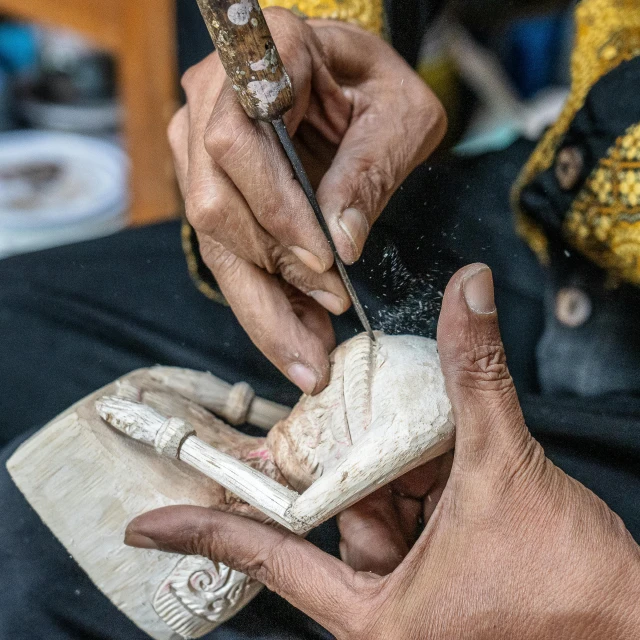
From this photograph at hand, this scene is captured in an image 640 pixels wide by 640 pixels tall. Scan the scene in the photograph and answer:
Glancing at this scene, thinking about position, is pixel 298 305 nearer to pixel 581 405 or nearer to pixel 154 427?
pixel 154 427

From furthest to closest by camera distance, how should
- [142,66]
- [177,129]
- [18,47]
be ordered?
[18,47] → [142,66] → [177,129]

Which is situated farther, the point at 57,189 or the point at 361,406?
the point at 57,189

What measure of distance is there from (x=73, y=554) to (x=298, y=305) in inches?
13.7

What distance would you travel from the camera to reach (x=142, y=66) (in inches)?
72.1

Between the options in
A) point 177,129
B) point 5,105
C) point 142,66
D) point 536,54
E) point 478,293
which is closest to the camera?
point 478,293

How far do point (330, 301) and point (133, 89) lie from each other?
Result: 4.57ft

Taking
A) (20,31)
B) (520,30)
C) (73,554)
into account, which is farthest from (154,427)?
(20,31)

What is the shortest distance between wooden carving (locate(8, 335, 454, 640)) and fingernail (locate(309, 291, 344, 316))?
0.04m

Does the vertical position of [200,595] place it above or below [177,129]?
below

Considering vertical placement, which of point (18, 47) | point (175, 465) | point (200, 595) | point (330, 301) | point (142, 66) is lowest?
point (200, 595)

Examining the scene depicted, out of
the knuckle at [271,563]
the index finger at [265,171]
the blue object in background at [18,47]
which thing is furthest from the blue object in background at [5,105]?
the knuckle at [271,563]

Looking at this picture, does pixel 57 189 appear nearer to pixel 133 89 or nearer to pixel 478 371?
pixel 133 89

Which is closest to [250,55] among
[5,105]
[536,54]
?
[536,54]

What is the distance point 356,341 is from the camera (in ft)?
2.28
